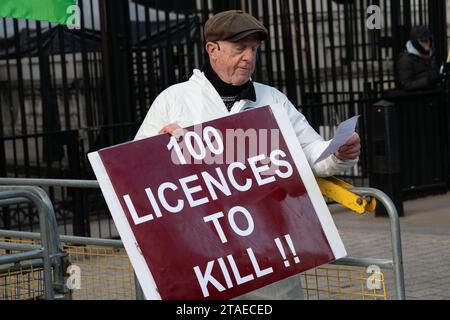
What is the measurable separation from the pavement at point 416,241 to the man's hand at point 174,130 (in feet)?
9.38

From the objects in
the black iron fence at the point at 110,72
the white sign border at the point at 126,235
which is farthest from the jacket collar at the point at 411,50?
the white sign border at the point at 126,235

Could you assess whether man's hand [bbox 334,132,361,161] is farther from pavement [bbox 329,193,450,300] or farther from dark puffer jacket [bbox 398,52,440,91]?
dark puffer jacket [bbox 398,52,440,91]

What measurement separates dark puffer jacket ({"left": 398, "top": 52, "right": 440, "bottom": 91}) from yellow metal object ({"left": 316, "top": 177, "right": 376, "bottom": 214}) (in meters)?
8.57

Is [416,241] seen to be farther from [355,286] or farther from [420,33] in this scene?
[355,286]

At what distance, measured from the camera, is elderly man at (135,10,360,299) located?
4.50 meters

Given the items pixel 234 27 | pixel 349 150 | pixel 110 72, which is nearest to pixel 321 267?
pixel 349 150

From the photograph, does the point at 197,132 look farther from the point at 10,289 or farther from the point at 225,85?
the point at 10,289

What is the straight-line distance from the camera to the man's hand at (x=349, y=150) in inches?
170

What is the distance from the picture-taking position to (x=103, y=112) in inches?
457

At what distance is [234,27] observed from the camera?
4508mm

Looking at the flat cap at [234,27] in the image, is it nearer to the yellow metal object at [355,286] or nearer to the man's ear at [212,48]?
the man's ear at [212,48]

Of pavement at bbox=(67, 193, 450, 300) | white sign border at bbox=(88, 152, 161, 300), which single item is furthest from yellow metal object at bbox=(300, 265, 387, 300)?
pavement at bbox=(67, 193, 450, 300)

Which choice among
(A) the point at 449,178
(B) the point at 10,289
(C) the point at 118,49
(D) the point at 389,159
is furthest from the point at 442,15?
(B) the point at 10,289

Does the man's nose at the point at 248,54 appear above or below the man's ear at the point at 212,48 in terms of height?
below
